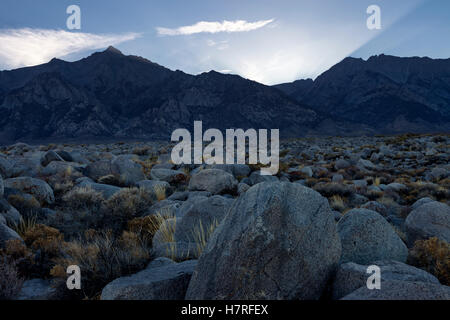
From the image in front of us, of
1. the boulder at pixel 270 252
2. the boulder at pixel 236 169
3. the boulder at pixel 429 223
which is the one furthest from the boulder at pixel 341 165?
the boulder at pixel 270 252

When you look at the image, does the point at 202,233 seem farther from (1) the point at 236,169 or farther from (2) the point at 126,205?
(1) the point at 236,169

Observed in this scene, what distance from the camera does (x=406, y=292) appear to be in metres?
2.38

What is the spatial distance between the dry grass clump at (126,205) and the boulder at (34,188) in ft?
6.04

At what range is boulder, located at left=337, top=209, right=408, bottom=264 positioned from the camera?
12.6 feet

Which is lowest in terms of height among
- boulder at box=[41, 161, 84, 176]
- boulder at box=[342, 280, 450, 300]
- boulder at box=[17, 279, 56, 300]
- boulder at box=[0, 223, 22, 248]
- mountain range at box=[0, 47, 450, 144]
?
boulder at box=[17, 279, 56, 300]

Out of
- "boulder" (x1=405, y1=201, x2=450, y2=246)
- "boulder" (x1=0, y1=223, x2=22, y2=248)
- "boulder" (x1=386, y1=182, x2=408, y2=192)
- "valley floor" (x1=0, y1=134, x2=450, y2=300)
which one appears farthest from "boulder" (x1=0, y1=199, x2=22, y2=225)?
"boulder" (x1=386, y1=182, x2=408, y2=192)

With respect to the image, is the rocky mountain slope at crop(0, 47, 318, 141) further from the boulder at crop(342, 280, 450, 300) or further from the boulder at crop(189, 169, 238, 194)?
the boulder at crop(342, 280, 450, 300)

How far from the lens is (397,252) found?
4086mm

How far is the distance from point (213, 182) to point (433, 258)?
6100mm

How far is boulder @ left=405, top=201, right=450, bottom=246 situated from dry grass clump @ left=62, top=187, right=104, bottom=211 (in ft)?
20.9

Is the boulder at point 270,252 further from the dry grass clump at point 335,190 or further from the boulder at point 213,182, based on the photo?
the dry grass clump at point 335,190

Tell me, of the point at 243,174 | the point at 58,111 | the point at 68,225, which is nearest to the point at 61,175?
the point at 68,225

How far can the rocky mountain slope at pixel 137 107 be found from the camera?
138375mm
